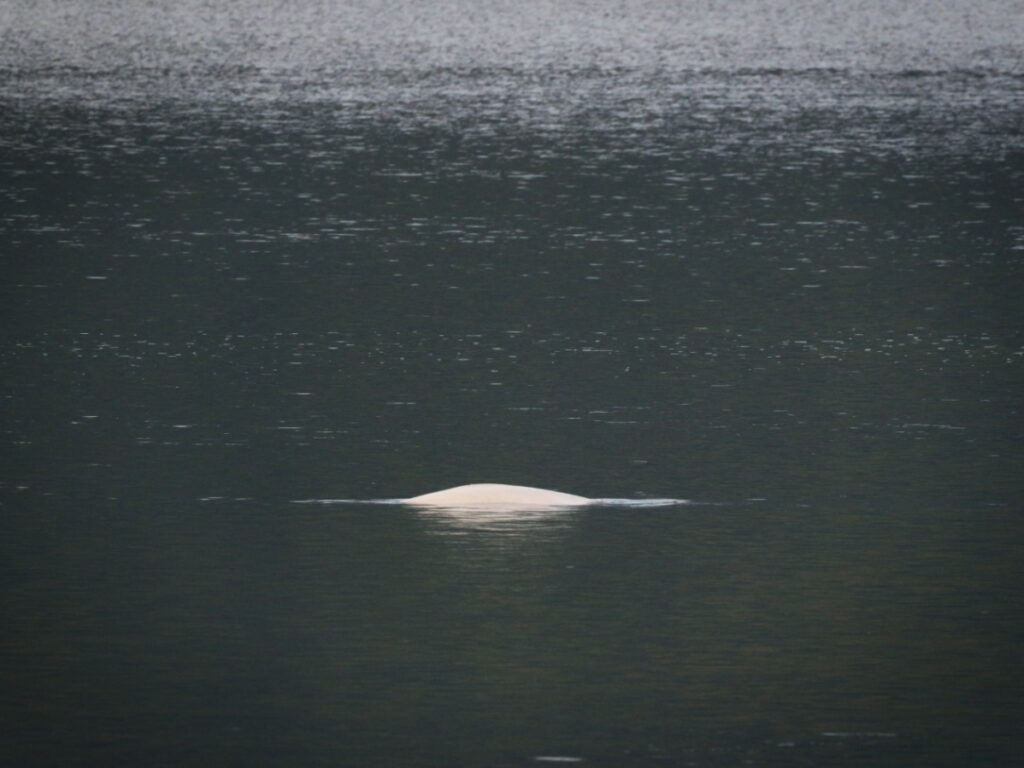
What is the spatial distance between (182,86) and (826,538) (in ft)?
328

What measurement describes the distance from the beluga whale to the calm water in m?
0.59

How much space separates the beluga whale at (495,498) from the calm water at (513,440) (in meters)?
0.59

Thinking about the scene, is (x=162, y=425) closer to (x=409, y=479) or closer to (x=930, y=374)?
(x=409, y=479)

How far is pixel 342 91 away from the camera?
12512 centimetres

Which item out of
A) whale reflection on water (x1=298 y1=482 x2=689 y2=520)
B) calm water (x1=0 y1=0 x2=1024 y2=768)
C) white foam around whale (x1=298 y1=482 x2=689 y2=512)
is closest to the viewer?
calm water (x1=0 y1=0 x2=1024 y2=768)

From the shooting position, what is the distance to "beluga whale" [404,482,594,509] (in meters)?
35.7

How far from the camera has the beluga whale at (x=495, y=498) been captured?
35.7 metres

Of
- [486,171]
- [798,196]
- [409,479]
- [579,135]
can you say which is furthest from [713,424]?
[579,135]

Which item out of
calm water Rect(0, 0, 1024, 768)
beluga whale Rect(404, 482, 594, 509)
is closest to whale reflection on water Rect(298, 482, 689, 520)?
beluga whale Rect(404, 482, 594, 509)

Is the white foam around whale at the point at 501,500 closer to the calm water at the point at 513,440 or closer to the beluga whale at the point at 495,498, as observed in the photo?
the beluga whale at the point at 495,498

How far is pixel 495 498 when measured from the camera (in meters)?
35.8

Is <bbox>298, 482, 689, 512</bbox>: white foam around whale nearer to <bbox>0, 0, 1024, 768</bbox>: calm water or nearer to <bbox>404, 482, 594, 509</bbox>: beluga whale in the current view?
<bbox>404, 482, 594, 509</bbox>: beluga whale

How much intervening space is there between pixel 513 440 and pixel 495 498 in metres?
6.64

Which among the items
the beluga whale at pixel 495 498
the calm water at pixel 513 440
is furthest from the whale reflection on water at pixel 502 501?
the calm water at pixel 513 440
